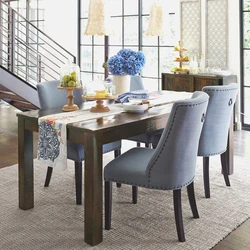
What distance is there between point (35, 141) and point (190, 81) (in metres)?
2.40

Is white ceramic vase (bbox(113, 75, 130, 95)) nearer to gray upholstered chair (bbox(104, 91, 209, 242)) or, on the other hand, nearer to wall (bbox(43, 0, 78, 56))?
gray upholstered chair (bbox(104, 91, 209, 242))

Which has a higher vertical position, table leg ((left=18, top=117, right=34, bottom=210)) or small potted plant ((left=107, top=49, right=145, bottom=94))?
small potted plant ((left=107, top=49, right=145, bottom=94))

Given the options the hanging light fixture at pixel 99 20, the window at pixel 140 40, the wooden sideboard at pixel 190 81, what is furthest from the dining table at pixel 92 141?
the window at pixel 140 40

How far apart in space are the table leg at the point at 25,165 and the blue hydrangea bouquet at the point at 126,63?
97 cm

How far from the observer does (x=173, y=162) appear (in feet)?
8.96

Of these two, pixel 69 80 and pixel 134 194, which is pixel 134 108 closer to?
pixel 69 80

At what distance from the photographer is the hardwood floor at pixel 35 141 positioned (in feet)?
9.29

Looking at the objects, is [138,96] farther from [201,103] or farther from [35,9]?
[35,9]

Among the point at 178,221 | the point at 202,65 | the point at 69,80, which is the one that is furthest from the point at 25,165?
the point at 202,65

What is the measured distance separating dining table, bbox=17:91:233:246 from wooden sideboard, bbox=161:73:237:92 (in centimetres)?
283

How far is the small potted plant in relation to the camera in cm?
375

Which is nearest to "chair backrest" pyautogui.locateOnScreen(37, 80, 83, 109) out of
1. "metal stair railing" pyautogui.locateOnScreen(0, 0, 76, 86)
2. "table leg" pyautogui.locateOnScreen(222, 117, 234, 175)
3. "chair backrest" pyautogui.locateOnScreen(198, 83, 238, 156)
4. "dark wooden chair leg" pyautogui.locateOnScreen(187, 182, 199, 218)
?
"chair backrest" pyautogui.locateOnScreen(198, 83, 238, 156)

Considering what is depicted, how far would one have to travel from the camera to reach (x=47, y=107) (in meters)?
3.79

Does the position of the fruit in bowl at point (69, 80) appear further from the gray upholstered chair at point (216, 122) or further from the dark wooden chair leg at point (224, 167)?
the dark wooden chair leg at point (224, 167)
